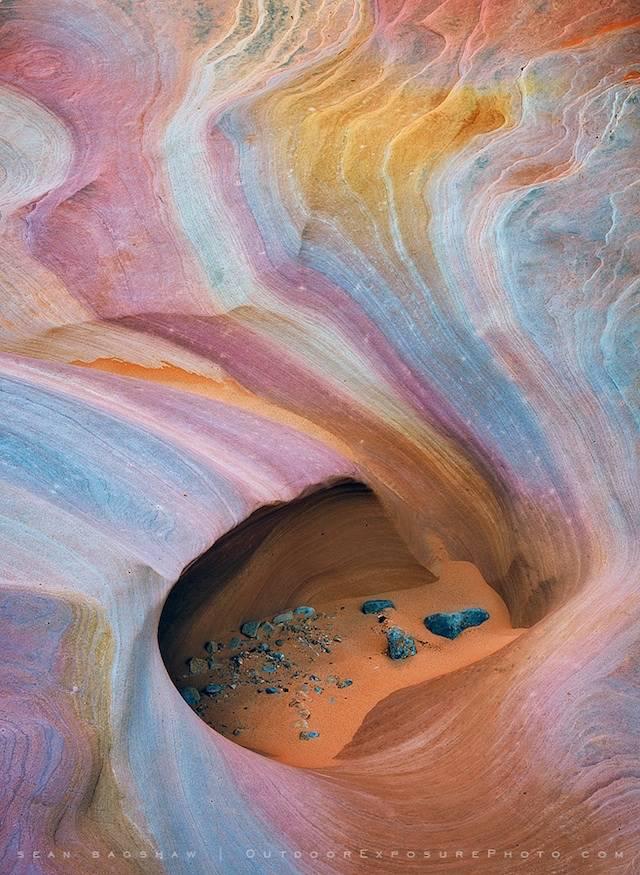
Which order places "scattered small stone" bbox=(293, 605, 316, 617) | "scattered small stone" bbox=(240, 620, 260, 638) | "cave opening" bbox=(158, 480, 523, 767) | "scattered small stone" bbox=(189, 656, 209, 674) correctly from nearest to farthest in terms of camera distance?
"cave opening" bbox=(158, 480, 523, 767)
"scattered small stone" bbox=(189, 656, 209, 674)
"scattered small stone" bbox=(240, 620, 260, 638)
"scattered small stone" bbox=(293, 605, 316, 617)

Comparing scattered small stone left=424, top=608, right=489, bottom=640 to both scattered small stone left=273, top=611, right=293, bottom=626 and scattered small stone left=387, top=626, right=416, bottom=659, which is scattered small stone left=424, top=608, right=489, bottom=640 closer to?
scattered small stone left=387, top=626, right=416, bottom=659

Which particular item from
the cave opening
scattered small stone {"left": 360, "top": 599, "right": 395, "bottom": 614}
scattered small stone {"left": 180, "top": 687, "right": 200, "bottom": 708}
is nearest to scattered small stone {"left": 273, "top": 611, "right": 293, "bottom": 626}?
the cave opening

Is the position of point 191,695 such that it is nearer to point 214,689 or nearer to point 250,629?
point 214,689

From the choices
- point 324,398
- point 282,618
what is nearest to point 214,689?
point 282,618

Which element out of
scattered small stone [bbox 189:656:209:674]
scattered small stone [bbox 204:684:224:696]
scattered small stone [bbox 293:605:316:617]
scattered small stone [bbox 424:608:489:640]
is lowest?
scattered small stone [bbox 204:684:224:696]

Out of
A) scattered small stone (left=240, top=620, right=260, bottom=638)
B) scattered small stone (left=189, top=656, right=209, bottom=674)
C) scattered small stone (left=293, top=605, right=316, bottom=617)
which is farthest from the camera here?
scattered small stone (left=293, top=605, right=316, bottom=617)

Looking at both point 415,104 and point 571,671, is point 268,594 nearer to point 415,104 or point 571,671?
point 571,671
